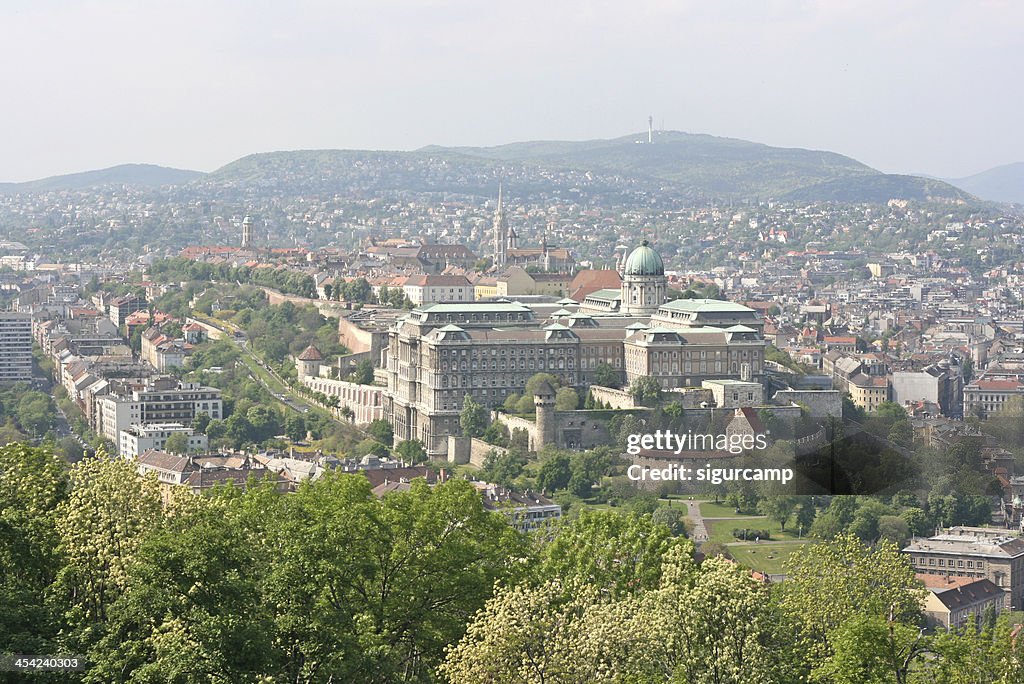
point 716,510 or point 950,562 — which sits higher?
point 716,510

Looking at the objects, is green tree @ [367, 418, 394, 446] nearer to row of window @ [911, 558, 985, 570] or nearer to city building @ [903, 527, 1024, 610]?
city building @ [903, 527, 1024, 610]

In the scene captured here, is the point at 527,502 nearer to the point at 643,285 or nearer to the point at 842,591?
the point at 643,285

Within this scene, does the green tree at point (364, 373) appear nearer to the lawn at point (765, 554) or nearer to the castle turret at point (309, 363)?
the castle turret at point (309, 363)

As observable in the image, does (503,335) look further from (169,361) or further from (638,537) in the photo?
(638,537)

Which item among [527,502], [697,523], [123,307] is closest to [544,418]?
[527,502]

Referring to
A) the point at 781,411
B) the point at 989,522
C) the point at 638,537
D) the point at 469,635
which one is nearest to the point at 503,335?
the point at 781,411

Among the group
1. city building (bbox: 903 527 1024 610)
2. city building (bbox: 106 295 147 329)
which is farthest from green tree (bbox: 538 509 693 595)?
city building (bbox: 106 295 147 329)
